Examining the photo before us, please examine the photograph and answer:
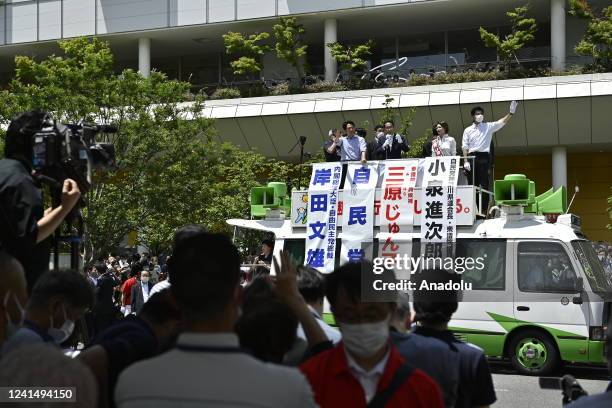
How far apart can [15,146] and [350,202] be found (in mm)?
9462

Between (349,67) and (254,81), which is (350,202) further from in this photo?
(254,81)

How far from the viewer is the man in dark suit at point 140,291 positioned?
16.9 metres

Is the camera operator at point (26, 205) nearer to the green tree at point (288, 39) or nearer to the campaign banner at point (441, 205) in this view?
the campaign banner at point (441, 205)

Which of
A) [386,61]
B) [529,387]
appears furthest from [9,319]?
[386,61]

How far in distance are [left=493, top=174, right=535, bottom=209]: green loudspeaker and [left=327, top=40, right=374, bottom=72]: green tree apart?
19535 millimetres

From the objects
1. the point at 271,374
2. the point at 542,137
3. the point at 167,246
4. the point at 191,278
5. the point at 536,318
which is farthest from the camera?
the point at 542,137

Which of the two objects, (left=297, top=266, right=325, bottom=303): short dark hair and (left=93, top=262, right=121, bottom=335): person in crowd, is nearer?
(left=297, top=266, right=325, bottom=303): short dark hair

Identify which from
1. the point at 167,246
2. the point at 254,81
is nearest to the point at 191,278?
the point at 167,246

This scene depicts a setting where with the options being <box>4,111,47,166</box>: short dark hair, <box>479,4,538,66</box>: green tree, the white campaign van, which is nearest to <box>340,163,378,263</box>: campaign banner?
the white campaign van

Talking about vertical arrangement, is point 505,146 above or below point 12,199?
above

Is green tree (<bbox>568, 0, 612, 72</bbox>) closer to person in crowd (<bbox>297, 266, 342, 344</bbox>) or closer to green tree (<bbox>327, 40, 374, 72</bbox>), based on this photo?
green tree (<bbox>327, 40, 374, 72</bbox>)

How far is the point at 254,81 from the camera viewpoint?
34.8 meters

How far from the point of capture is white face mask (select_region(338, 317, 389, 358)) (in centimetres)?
338

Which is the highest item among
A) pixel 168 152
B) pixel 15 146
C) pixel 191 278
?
pixel 168 152
